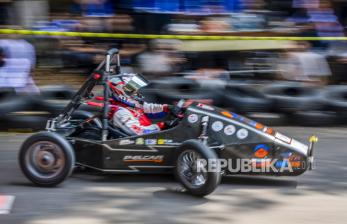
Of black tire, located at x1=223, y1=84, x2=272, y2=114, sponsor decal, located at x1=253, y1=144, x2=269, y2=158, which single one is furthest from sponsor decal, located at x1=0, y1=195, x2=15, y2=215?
black tire, located at x1=223, y1=84, x2=272, y2=114

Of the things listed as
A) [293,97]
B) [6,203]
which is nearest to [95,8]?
[293,97]

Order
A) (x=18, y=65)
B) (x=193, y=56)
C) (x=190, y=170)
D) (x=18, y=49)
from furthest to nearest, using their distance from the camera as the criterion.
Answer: (x=193, y=56)
(x=18, y=49)
(x=18, y=65)
(x=190, y=170)

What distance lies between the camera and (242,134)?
6.22 meters

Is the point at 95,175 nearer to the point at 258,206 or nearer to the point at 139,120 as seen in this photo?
the point at 139,120

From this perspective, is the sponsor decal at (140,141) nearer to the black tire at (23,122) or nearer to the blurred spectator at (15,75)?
the black tire at (23,122)

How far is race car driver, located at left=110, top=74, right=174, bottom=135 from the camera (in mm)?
6480

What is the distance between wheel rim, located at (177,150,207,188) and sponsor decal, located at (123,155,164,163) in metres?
0.29

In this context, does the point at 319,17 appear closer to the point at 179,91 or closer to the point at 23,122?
the point at 179,91

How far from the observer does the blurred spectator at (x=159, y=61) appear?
388 inches

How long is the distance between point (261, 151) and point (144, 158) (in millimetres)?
1144

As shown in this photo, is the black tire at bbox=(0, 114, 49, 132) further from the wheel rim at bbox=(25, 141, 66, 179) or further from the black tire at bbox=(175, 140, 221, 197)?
the black tire at bbox=(175, 140, 221, 197)

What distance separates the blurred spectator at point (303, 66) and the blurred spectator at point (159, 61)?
1.76 meters

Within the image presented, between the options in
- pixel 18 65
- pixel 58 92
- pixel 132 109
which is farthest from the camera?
pixel 18 65

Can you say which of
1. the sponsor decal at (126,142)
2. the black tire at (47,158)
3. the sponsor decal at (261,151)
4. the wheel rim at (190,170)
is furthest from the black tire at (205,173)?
the black tire at (47,158)
